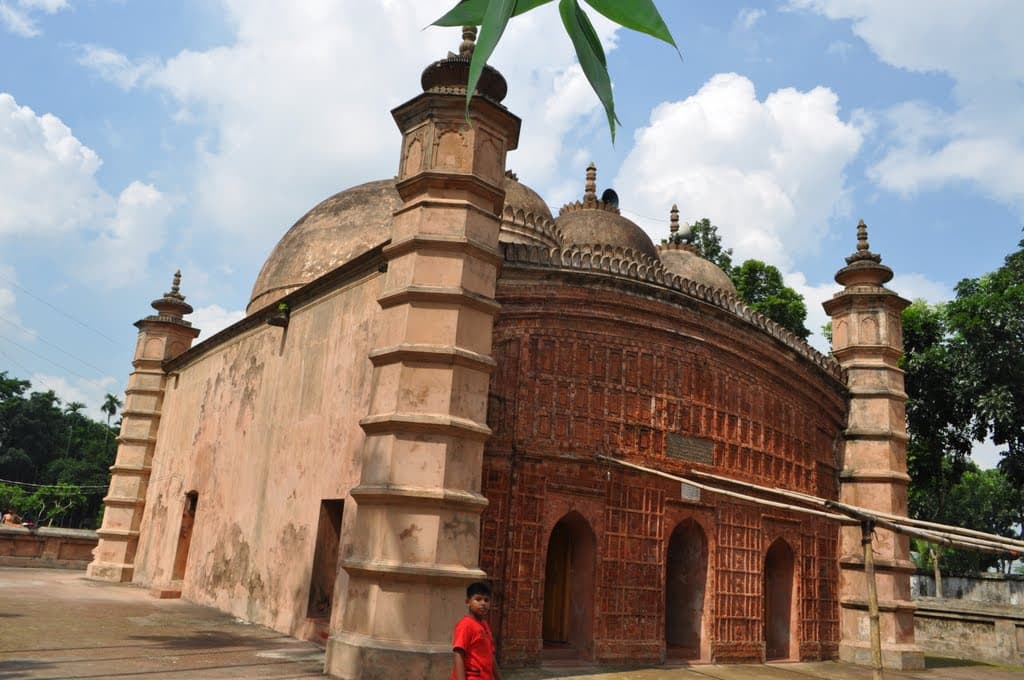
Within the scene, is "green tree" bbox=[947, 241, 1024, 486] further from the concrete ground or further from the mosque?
the concrete ground

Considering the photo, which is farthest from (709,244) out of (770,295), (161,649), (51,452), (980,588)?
(51,452)

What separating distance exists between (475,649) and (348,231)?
10945mm

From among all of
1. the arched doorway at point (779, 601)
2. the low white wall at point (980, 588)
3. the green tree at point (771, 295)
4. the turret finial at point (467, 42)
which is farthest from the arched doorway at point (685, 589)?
the green tree at point (771, 295)

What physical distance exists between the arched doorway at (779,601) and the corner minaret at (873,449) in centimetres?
118

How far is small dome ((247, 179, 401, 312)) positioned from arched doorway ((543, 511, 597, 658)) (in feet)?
21.2

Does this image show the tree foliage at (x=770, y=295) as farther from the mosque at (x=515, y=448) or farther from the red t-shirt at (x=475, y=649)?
the red t-shirt at (x=475, y=649)

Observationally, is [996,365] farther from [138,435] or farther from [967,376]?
[138,435]

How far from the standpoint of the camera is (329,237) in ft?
47.3

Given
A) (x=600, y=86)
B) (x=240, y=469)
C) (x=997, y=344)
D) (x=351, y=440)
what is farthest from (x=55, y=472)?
(x=600, y=86)

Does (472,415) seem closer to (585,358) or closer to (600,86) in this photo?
(585,358)

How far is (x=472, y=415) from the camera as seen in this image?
7.31 m

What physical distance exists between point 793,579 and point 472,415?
21.1ft

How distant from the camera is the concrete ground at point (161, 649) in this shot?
6406mm

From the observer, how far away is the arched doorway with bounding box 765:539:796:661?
434 inches
